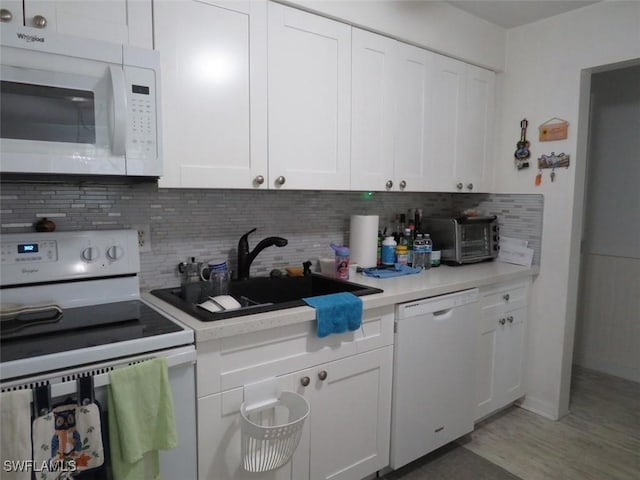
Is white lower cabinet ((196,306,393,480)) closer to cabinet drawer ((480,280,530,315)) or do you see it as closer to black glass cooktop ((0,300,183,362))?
black glass cooktop ((0,300,183,362))

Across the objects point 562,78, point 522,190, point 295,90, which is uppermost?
point 562,78

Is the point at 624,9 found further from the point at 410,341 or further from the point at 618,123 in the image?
the point at 410,341

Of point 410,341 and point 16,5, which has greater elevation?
point 16,5

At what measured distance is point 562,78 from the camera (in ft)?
7.88

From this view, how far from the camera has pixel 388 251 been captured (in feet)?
7.77

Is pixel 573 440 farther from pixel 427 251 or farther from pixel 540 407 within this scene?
pixel 427 251

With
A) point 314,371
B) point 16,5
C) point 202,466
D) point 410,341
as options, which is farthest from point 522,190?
point 16,5

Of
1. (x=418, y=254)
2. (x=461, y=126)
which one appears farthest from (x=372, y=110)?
(x=418, y=254)

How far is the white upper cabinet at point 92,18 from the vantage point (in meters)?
1.21

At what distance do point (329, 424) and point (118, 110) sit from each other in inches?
51.8

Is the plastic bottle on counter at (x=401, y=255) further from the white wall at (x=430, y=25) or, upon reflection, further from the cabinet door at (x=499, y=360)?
the white wall at (x=430, y=25)

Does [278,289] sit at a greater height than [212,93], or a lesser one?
lesser

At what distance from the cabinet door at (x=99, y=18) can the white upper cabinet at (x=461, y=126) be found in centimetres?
152

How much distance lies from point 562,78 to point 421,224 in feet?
3.71
